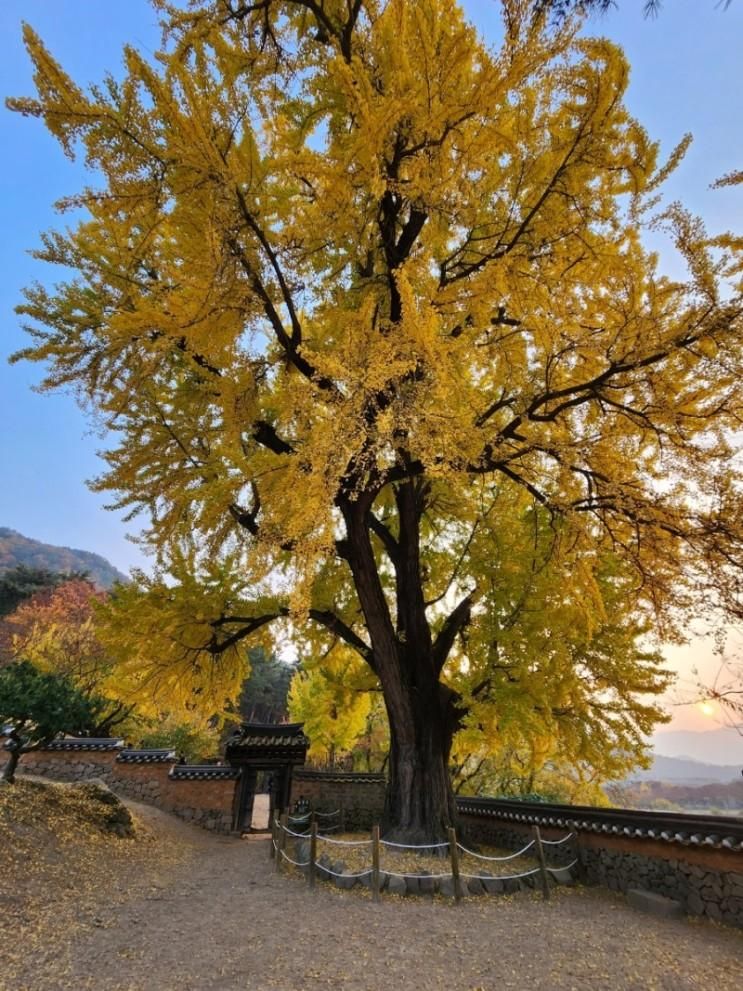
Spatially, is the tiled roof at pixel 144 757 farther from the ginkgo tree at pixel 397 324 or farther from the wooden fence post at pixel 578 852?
the wooden fence post at pixel 578 852

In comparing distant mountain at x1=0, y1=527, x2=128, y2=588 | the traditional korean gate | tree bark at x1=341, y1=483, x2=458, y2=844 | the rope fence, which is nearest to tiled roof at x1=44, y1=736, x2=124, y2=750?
the traditional korean gate

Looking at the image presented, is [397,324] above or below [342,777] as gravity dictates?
above

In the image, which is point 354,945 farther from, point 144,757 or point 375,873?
point 144,757

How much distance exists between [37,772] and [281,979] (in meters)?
13.6

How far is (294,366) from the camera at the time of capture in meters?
5.92

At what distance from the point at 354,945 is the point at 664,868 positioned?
13.3ft

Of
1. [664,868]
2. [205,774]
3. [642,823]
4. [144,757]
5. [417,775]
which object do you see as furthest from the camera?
[144,757]

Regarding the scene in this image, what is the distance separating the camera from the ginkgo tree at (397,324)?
12.4 ft

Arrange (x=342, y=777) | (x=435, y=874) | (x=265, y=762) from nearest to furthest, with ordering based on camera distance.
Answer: (x=435, y=874)
(x=265, y=762)
(x=342, y=777)

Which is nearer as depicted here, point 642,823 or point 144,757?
point 642,823

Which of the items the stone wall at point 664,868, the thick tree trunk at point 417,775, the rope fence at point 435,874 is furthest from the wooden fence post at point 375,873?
the stone wall at point 664,868

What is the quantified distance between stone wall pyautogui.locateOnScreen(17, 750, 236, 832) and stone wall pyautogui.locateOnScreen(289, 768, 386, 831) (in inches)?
77.1

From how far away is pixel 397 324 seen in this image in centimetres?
435

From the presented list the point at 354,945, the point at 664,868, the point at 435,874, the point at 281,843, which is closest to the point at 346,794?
the point at 281,843
